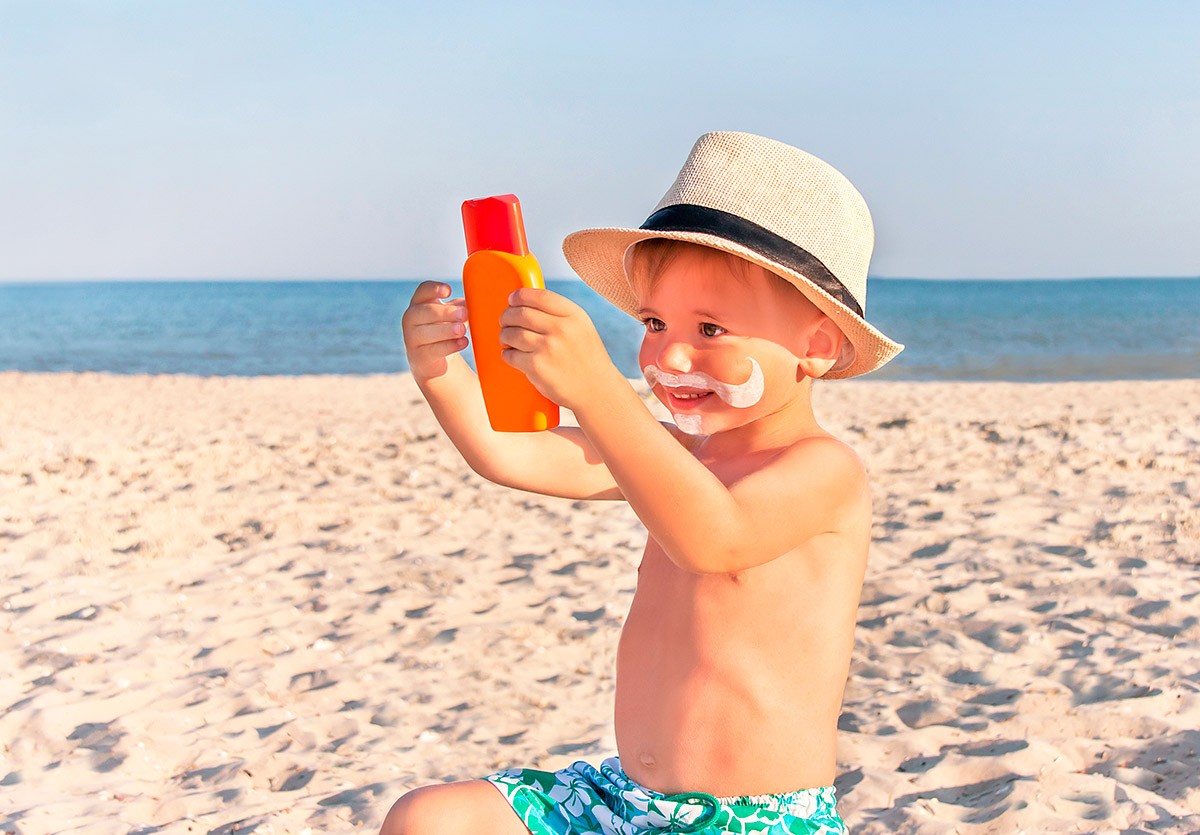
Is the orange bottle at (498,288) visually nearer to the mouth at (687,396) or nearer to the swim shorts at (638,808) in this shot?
the mouth at (687,396)

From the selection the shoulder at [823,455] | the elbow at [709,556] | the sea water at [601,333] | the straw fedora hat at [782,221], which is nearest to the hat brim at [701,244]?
the straw fedora hat at [782,221]

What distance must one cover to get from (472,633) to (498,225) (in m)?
3.09

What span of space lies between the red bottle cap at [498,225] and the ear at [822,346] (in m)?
0.49

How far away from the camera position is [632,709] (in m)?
1.77

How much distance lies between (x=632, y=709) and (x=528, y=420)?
0.54 m

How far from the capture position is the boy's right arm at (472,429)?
5.71ft

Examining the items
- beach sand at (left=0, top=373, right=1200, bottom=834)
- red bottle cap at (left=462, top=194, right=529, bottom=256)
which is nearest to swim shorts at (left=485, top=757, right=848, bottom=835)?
red bottle cap at (left=462, top=194, right=529, bottom=256)

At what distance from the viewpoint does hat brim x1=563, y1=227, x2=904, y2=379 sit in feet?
5.15

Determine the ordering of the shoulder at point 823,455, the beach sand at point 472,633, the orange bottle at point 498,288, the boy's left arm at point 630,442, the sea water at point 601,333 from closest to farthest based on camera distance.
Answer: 1. the boy's left arm at point 630,442
2. the orange bottle at point 498,288
3. the shoulder at point 823,455
4. the beach sand at point 472,633
5. the sea water at point 601,333

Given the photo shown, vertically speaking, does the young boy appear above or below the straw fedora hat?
below

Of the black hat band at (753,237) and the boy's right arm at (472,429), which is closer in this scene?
the black hat band at (753,237)

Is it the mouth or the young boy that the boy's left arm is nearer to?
the young boy

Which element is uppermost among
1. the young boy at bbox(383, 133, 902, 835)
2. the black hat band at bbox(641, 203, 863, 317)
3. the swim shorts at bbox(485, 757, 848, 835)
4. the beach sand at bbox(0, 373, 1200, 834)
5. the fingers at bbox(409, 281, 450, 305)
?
the black hat band at bbox(641, 203, 863, 317)

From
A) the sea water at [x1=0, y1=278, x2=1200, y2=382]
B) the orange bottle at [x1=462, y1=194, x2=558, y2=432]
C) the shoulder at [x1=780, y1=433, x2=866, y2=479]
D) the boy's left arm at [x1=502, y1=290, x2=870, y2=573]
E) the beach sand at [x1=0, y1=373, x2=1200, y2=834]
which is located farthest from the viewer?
the sea water at [x1=0, y1=278, x2=1200, y2=382]
